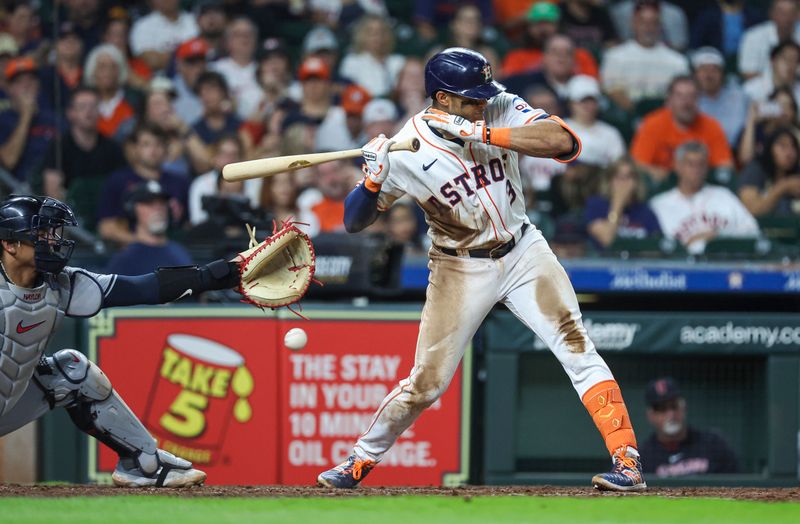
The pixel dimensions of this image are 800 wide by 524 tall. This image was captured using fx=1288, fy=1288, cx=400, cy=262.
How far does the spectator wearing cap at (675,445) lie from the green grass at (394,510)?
277 cm

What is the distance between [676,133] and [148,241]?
4.40 meters

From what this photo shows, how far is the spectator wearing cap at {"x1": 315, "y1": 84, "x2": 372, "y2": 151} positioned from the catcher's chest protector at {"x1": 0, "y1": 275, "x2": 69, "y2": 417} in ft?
16.2

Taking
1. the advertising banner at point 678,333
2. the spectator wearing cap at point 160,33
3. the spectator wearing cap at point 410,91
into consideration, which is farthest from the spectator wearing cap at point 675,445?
the spectator wearing cap at point 160,33

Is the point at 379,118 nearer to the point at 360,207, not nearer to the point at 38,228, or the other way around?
the point at 360,207

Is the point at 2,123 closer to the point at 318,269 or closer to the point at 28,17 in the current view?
the point at 28,17

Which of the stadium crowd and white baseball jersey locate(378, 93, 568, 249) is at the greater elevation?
the stadium crowd

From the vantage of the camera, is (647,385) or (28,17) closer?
(647,385)

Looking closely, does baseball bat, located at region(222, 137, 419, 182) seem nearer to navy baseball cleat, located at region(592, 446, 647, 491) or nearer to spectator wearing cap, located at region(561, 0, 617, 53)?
navy baseball cleat, located at region(592, 446, 647, 491)

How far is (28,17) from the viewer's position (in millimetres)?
10508

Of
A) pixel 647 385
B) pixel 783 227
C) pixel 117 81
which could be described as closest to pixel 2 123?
pixel 117 81

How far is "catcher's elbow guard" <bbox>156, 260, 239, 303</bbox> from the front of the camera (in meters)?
5.09

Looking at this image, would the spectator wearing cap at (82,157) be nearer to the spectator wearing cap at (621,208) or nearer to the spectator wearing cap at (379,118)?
the spectator wearing cap at (379,118)

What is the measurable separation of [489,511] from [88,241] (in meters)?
4.48

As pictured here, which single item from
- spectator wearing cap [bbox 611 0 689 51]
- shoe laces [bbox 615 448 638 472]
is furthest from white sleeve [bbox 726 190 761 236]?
shoe laces [bbox 615 448 638 472]
